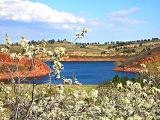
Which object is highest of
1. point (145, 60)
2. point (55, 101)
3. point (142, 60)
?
point (55, 101)

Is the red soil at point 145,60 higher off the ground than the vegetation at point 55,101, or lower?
lower

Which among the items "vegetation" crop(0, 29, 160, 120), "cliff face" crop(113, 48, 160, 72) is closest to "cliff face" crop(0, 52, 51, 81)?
"vegetation" crop(0, 29, 160, 120)

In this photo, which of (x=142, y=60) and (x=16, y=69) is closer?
(x=16, y=69)

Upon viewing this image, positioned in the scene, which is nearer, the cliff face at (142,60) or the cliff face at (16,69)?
the cliff face at (16,69)

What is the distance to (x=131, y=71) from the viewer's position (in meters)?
160

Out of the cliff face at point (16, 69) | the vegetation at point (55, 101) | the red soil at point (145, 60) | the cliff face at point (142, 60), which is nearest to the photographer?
the cliff face at point (16, 69)

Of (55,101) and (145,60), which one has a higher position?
(55,101)

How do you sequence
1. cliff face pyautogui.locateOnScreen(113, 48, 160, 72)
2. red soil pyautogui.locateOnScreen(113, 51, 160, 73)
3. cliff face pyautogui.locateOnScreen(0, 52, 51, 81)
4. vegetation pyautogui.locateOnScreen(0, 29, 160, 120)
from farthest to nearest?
1. cliff face pyautogui.locateOnScreen(113, 48, 160, 72)
2. red soil pyautogui.locateOnScreen(113, 51, 160, 73)
3. vegetation pyautogui.locateOnScreen(0, 29, 160, 120)
4. cliff face pyautogui.locateOnScreen(0, 52, 51, 81)

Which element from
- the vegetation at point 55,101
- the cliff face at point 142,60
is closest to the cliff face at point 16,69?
the vegetation at point 55,101

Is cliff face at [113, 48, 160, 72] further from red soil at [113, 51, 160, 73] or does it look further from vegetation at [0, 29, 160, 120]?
vegetation at [0, 29, 160, 120]

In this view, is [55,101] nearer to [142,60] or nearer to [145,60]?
[145,60]

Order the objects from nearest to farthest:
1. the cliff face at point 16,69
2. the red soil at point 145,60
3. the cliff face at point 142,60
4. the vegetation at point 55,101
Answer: the cliff face at point 16,69, the vegetation at point 55,101, the red soil at point 145,60, the cliff face at point 142,60

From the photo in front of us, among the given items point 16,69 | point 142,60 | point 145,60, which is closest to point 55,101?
point 16,69

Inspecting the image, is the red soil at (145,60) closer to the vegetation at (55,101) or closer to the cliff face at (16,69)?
the vegetation at (55,101)
